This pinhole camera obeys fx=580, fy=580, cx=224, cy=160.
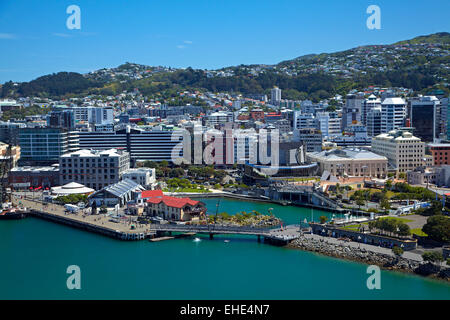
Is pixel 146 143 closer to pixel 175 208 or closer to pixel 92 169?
pixel 92 169

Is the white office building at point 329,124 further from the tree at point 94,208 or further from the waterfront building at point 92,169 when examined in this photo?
the tree at point 94,208

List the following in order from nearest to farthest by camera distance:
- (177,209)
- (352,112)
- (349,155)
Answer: (177,209) → (349,155) → (352,112)

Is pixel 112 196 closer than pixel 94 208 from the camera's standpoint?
No

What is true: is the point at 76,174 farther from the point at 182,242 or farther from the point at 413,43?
the point at 413,43

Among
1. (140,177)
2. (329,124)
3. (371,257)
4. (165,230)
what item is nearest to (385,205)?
(371,257)

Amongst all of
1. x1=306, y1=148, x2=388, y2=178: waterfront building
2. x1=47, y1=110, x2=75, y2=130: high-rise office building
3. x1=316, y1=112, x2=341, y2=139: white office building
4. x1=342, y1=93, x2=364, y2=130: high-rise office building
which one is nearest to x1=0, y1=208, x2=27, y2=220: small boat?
x1=306, y1=148, x2=388, y2=178: waterfront building

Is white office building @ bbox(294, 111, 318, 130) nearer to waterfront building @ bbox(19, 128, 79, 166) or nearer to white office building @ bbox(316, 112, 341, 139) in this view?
white office building @ bbox(316, 112, 341, 139)
